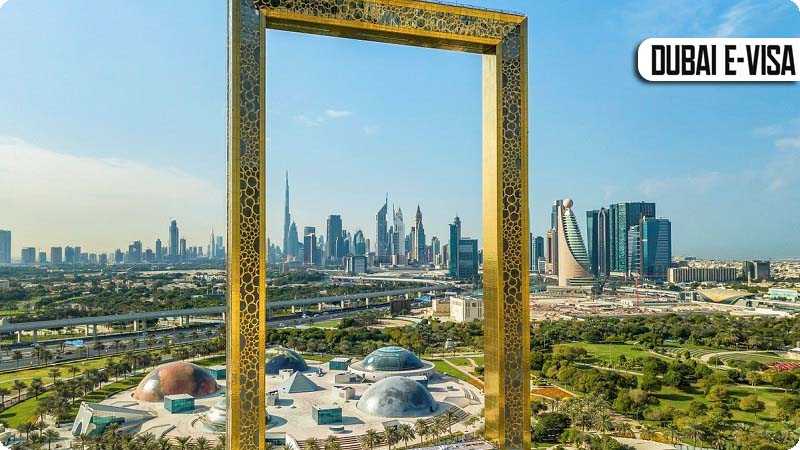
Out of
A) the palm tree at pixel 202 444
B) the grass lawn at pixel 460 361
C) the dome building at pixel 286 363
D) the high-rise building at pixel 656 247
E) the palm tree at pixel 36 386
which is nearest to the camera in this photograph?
the palm tree at pixel 202 444

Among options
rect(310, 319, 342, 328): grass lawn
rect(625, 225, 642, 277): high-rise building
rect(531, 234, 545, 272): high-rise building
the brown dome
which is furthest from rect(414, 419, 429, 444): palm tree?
rect(531, 234, 545, 272): high-rise building

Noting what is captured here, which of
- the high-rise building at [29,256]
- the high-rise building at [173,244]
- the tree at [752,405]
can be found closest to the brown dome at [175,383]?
the tree at [752,405]

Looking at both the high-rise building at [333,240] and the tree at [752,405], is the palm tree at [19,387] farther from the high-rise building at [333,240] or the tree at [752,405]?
the high-rise building at [333,240]

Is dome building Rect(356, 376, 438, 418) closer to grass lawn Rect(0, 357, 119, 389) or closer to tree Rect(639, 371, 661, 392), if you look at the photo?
tree Rect(639, 371, 661, 392)

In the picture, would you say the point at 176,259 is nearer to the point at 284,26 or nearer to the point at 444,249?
the point at 444,249

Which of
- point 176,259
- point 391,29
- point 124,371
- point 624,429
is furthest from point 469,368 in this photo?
point 176,259
